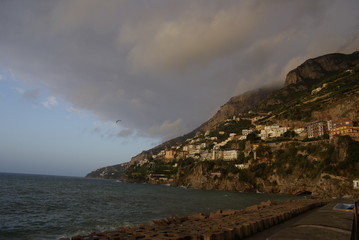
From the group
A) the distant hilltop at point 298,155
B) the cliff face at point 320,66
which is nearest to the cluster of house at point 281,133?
the distant hilltop at point 298,155

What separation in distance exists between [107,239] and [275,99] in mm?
172775

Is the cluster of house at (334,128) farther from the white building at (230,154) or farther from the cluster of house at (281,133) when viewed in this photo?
the white building at (230,154)

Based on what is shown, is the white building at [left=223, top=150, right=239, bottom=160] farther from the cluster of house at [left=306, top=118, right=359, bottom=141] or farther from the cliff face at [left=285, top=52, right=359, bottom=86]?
the cliff face at [left=285, top=52, right=359, bottom=86]

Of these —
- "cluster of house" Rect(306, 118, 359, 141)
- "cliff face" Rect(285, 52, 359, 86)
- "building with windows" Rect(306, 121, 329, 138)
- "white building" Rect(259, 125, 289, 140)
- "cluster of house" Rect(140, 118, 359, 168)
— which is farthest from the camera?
"cliff face" Rect(285, 52, 359, 86)

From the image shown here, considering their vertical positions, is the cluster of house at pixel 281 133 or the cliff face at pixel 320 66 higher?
the cliff face at pixel 320 66

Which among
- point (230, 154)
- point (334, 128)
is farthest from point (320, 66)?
point (334, 128)

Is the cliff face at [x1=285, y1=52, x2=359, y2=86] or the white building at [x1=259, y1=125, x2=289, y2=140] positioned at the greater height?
the cliff face at [x1=285, y1=52, x2=359, y2=86]

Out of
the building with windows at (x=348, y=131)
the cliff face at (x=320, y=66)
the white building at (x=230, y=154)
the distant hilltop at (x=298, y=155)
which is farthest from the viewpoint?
the cliff face at (x=320, y=66)

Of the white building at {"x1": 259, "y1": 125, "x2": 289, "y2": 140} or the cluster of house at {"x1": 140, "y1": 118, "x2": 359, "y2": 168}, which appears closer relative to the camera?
the cluster of house at {"x1": 140, "y1": 118, "x2": 359, "y2": 168}

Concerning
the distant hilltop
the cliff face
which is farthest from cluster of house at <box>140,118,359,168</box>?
the cliff face

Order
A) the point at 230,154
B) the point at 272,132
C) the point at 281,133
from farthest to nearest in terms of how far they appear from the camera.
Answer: the point at 230,154 < the point at 272,132 < the point at 281,133

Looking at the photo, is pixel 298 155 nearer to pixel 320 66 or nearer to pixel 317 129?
pixel 317 129

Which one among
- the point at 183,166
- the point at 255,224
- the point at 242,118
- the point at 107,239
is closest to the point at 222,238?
the point at 255,224

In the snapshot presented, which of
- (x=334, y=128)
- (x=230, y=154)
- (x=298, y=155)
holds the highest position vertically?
(x=334, y=128)
